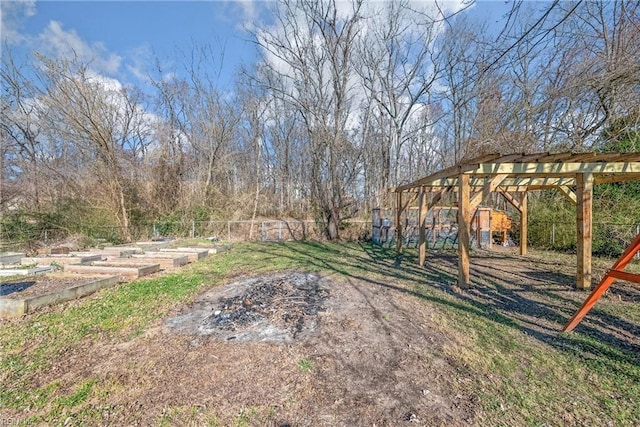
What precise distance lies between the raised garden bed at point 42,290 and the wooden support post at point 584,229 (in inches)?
331

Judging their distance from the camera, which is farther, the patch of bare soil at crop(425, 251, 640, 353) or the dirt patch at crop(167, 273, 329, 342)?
the patch of bare soil at crop(425, 251, 640, 353)

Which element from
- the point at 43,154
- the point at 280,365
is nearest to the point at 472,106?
the point at 280,365

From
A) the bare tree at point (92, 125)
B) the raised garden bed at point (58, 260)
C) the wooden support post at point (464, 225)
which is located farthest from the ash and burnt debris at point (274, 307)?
the bare tree at point (92, 125)

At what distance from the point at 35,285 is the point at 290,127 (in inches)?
622

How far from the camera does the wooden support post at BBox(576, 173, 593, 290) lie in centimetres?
505

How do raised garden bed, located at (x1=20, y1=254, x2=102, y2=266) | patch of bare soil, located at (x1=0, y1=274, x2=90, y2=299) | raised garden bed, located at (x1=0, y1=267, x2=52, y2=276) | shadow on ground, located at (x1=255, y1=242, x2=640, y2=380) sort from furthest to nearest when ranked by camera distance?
raised garden bed, located at (x1=20, y1=254, x2=102, y2=266) → raised garden bed, located at (x1=0, y1=267, x2=52, y2=276) → patch of bare soil, located at (x1=0, y1=274, x2=90, y2=299) → shadow on ground, located at (x1=255, y1=242, x2=640, y2=380)

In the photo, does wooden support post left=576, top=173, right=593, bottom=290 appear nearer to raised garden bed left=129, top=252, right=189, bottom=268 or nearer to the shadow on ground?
the shadow on ground

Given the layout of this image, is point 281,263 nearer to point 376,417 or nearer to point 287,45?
point 376,417

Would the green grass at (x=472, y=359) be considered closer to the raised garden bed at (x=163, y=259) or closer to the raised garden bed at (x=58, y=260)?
the raised garden bed at (x=163, y=259)

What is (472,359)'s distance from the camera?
2779mm

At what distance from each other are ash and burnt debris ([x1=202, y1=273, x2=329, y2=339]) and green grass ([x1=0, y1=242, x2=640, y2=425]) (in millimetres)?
801

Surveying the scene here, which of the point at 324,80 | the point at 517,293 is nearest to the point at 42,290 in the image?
the point at 517,293

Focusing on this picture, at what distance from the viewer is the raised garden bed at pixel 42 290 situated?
12.4 feet

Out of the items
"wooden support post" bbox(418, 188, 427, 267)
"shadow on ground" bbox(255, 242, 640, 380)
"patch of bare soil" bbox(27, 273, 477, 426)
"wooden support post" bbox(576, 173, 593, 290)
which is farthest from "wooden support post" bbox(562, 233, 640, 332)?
"wooden support post" bbox(418, 188, 427, 267)
